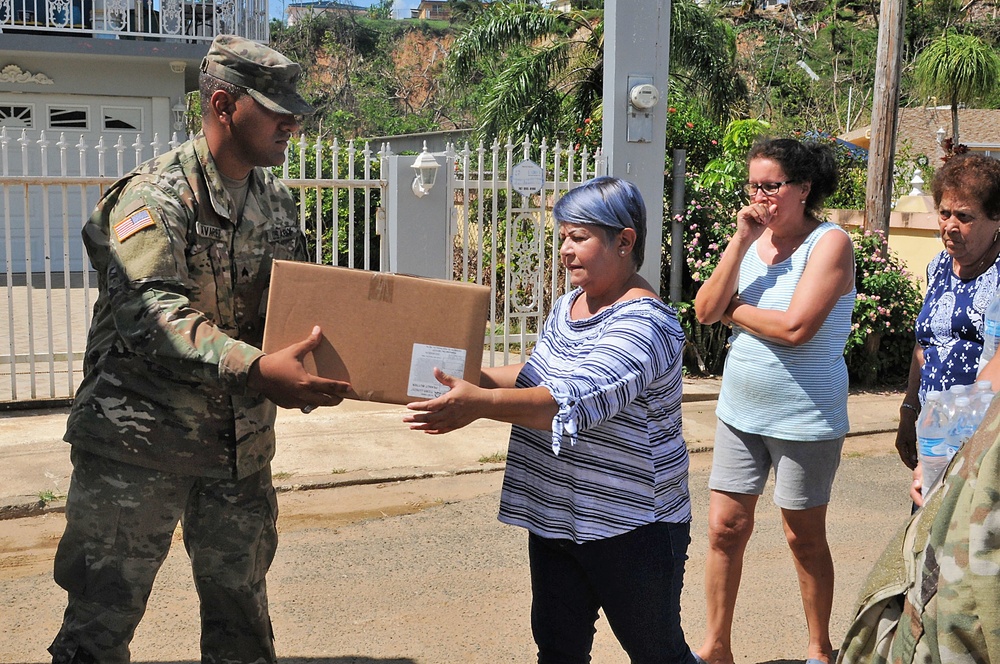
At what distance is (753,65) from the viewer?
1315 inches

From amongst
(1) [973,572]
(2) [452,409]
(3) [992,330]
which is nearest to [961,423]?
(3) [992,330]

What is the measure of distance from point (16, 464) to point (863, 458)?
5.15 m

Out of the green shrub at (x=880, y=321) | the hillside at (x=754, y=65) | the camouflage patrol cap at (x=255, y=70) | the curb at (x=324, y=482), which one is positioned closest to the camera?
the camouflage patrol cap at (x=255, y=70)

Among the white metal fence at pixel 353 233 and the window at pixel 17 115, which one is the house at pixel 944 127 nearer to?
the white metal fence at pixel 353 233

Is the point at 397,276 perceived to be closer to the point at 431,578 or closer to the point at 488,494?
the point at 431,578

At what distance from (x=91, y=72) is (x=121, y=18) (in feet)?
3.20

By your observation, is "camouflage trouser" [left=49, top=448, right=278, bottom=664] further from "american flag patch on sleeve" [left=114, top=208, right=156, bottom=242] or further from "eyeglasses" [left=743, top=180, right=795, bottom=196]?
"eyeglasses" [left=743, top=180, right=795, bottom=196]

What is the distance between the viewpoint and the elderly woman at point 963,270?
314 cm

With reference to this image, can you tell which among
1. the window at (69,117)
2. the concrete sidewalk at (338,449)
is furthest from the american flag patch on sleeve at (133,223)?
the window at (69,117)

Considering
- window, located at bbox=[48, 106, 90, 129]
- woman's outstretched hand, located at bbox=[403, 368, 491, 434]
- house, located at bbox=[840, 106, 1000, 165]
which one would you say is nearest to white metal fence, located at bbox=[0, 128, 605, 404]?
woman's outstretched hand, located at bbox=[403, 368, 491, 434]

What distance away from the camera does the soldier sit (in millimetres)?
2537

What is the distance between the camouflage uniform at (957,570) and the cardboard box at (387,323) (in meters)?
1.18

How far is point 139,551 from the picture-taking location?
8.71 ft

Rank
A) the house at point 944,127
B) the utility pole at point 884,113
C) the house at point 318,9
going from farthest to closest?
the house at point 318,9
the house at point 944,127
the utility pole at point 884,113
